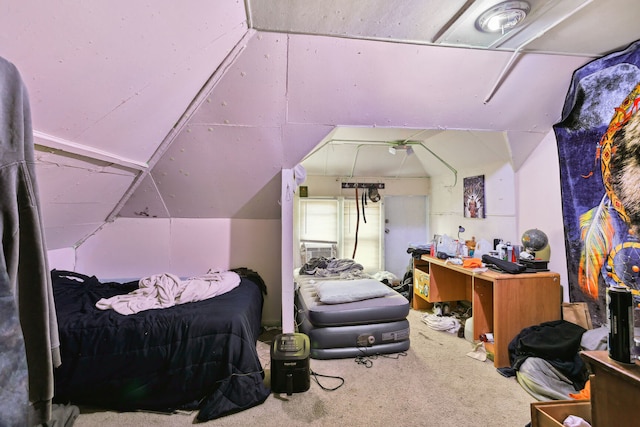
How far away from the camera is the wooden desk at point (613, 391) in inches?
38.6

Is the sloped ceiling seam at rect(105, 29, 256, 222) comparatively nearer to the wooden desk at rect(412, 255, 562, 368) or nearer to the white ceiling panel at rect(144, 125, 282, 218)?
the white ceiling panel at rect(144, 125, 282, 218)

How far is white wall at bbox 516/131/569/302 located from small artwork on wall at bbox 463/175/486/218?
0.45 metres

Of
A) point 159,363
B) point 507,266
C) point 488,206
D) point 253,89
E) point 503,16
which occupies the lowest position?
point 159,363

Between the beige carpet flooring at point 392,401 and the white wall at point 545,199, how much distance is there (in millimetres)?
1021

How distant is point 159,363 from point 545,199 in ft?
10.2

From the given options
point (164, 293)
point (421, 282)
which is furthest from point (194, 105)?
point (421, 282)

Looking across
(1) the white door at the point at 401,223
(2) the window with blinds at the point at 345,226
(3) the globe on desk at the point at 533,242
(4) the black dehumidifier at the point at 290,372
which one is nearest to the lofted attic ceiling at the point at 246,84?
(3) the globe on desk at the point at 533,242

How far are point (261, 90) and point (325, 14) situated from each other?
2.16 feet

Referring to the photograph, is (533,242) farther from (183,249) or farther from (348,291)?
(183,249)

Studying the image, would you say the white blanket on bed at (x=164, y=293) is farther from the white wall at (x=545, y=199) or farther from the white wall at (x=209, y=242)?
the white wall at (x=545, y=199)

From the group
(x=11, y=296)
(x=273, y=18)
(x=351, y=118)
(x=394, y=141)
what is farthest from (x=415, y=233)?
(x=11, y=296)

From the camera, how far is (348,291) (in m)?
2.66

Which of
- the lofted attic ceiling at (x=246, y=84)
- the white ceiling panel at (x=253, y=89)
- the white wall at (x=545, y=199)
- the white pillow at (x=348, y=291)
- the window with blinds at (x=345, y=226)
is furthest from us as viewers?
the window with blinds at (x=345, y=226)

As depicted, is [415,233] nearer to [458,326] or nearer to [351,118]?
[458,326]
